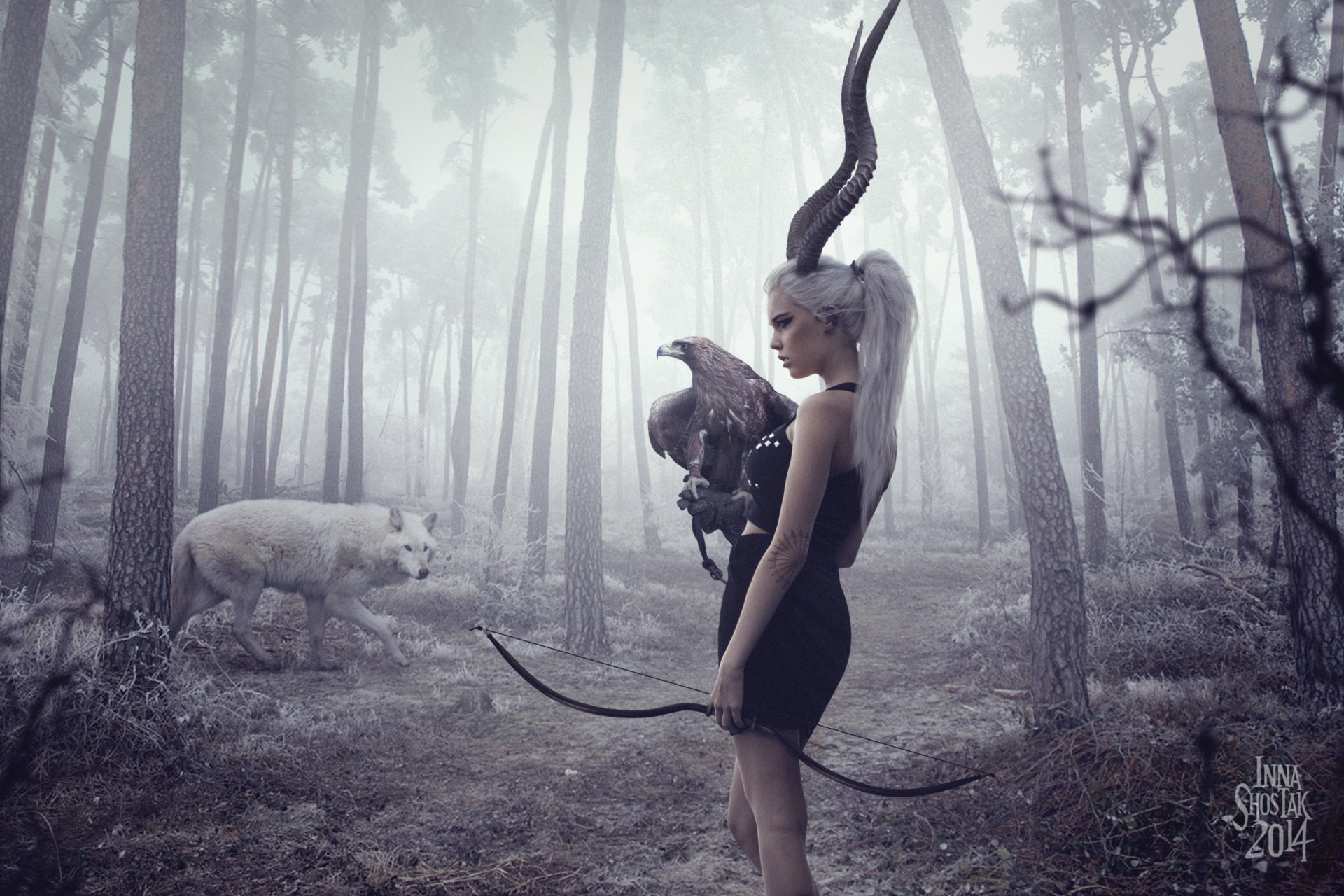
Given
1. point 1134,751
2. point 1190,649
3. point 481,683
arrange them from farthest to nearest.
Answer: point 481,683 < point 1190,649 < point 1134,751

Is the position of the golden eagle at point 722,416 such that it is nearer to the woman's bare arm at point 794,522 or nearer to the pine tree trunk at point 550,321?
the woman's bare arm at point 794,522

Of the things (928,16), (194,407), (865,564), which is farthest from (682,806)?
(194,407)

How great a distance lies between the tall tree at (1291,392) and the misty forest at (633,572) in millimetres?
34

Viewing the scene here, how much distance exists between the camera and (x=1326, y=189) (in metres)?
8.05

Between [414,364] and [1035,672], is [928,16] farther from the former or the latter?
[414,364]

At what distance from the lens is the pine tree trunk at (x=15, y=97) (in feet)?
23.1

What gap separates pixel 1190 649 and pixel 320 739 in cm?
849

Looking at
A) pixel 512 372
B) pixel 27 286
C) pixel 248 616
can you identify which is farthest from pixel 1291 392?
pixel 27 286

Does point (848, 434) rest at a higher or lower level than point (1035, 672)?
higher

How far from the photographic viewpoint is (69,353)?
39.7ft

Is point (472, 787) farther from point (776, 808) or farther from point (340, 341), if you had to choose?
point (340, 341)

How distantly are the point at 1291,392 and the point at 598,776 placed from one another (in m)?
6.12

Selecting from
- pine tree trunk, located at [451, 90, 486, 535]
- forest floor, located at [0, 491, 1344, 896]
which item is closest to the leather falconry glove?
forest floor, located at [0, 491, 1344, 896]

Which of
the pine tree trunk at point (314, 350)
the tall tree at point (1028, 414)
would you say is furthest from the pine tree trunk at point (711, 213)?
the pine tree trunk at point (314, 350)
